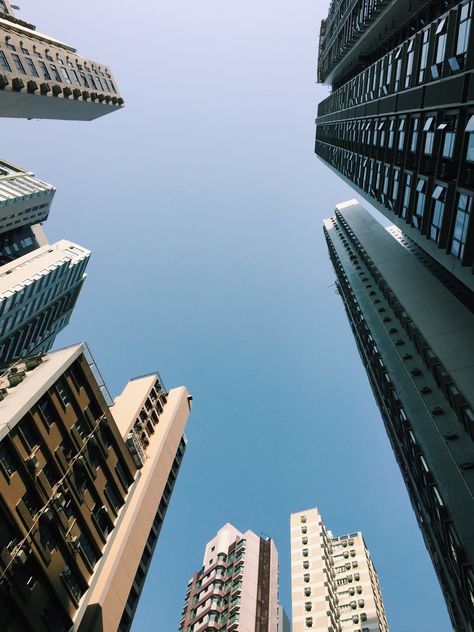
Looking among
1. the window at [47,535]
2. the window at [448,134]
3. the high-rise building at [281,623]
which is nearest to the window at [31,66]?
the window at [448,134]

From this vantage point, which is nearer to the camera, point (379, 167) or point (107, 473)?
point (107, 473)

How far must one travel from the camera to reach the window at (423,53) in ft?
105

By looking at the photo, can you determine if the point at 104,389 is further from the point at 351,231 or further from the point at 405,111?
the point at 351,231

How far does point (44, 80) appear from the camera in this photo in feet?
176

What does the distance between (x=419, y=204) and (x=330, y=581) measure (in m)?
68.4

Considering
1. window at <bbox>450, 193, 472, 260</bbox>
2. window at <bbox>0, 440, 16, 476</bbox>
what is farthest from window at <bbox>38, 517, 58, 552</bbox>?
window at <bbox>450, 193, 472, 260</bbox>

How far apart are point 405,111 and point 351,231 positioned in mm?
56370

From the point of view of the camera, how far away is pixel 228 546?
312 ft

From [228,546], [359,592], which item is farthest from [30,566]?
[228,546]

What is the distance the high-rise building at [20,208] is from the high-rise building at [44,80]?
2495 cm

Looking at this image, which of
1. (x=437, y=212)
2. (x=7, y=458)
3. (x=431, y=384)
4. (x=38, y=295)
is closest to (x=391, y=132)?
(x=437, y=212)

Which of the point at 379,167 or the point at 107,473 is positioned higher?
the point at 379,167

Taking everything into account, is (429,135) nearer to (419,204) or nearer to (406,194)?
(419,204)

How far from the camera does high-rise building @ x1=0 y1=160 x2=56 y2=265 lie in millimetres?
83625
